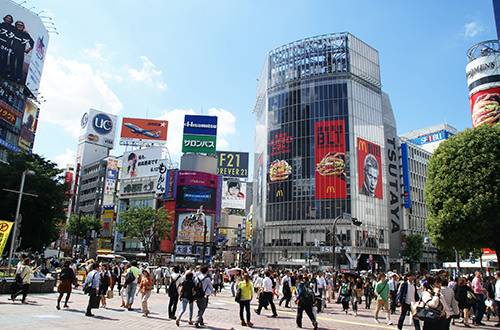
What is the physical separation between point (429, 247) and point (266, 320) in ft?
227

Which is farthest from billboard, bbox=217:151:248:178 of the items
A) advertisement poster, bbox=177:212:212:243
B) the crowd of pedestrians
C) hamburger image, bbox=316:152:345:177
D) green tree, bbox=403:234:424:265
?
the crowd of pedestrians

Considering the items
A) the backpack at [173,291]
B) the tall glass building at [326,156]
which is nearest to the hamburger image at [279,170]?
the tall glass building at [326,156]

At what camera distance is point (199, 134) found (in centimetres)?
7288

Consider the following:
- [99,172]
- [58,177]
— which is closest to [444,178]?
[58,177]

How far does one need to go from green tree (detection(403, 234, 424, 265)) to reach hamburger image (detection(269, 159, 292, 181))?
24.3 metres

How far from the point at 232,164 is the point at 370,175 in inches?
1275

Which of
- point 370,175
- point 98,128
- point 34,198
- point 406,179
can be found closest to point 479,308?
point 34,198

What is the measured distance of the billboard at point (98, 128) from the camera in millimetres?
92750

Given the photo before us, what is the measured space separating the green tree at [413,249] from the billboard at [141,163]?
47267 millimetres

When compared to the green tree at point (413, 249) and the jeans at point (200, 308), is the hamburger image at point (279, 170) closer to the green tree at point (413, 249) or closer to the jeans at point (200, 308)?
the green tree at point (413, 249)

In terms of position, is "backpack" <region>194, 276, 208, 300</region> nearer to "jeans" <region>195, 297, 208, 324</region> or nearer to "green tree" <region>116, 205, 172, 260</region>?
"jeans" <region>195, 297, 208, 324</region>

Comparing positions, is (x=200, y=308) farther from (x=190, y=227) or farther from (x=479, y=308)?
(x=190, y=227)

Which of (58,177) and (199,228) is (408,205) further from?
(58,177)

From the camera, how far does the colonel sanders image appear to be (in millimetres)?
60719
